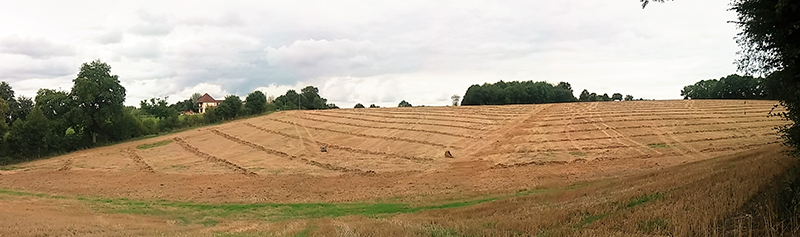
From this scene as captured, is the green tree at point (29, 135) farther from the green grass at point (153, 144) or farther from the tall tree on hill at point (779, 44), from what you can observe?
the tall tree on hill at point (779, 44)

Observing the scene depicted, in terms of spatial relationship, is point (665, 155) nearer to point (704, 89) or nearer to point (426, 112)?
point (426, 112)

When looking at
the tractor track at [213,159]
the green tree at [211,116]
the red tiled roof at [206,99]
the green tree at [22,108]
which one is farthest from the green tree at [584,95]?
the red tiled roof at [206,99]

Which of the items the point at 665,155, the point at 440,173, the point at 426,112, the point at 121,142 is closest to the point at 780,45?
the point at 440,173

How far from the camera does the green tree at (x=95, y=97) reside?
54.7 meters

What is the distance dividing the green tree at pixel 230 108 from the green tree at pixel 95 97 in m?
26.2

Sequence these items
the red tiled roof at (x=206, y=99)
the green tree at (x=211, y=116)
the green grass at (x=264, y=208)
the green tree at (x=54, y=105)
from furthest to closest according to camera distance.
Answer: the red tiled roof at (x=206, y=99) < the green tree at (x=211, y=116) < the green tree at (x=54, y=105) < the green grass at (x=264, y=208)

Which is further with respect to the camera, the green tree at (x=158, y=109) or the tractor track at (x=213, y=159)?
the green tree at (x=158, y=109)

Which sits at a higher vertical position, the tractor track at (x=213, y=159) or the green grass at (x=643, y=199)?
the green grass at (x=643, y=199)

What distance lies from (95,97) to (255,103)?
3576 centimetres

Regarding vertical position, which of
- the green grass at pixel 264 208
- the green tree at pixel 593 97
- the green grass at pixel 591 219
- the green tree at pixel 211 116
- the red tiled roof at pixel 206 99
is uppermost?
the red tiled roof at pixel 206 99

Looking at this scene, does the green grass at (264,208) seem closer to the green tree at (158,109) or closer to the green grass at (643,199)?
the green grass at (643,199)

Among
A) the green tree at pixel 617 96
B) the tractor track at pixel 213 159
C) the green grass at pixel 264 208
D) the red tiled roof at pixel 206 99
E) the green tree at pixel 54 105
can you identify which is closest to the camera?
the green grass at pixel 264 208

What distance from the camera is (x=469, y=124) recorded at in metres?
52.8

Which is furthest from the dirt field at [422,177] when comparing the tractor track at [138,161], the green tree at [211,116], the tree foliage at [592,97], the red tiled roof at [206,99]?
the red tiled roof at [206,99]
